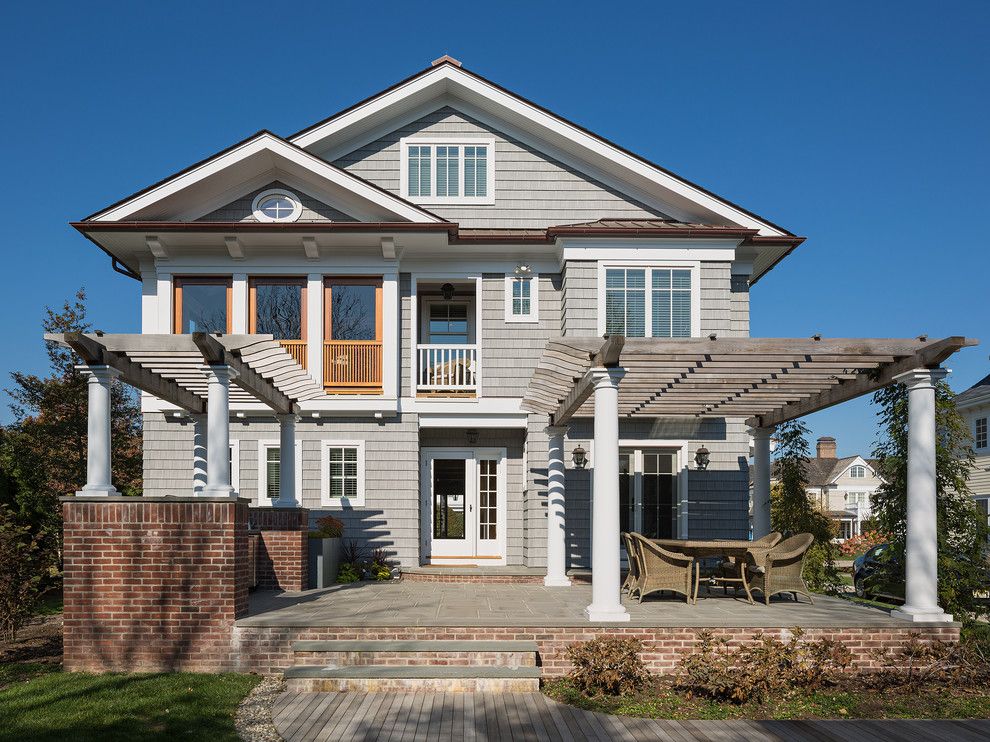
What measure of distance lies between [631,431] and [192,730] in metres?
9.32

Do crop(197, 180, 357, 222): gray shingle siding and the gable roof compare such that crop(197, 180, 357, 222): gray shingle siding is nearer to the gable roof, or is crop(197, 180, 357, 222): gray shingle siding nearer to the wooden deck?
the wooden deck

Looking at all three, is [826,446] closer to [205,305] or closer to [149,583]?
[205,305]

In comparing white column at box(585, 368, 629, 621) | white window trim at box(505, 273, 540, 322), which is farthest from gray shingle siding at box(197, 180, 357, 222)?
white column at box(585, 368, 629, 621)

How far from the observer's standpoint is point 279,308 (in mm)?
13891

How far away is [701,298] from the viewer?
13703 millimetres

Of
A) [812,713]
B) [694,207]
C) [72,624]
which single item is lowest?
[812,713]

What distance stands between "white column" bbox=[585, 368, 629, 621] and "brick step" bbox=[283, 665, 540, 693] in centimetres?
126

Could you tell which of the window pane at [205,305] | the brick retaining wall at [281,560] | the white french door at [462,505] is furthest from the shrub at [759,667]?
the window pane at [205,305]

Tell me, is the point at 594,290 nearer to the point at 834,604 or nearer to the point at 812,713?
the point at 834,604

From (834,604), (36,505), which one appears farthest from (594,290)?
(36,505)

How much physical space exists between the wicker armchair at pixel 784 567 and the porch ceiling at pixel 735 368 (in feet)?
6.31

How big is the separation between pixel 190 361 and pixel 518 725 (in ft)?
18.1

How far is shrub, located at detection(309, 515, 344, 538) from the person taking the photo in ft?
41.3

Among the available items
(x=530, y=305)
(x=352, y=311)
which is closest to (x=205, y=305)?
(x=352, y=311)
